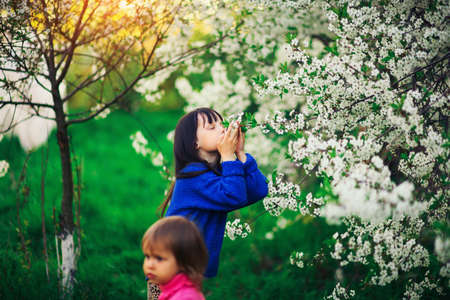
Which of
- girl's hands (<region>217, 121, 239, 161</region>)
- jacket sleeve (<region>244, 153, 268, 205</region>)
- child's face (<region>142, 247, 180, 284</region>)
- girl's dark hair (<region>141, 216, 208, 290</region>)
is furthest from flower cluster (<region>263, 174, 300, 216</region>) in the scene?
child's face (<region>142, 247, 180, 284</region>)

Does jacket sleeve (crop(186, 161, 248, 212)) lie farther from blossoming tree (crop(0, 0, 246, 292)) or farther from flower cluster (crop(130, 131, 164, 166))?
flower cluster (crop(130, 131, 164, 166))

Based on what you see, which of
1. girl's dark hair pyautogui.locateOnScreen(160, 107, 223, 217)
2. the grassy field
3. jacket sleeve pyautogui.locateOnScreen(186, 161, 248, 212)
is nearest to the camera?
jacket sleeve pyautogui.locateOnScreen(186, 161, 248, 212)

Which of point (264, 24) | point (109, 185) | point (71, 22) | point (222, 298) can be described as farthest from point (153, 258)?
point (109, 185)

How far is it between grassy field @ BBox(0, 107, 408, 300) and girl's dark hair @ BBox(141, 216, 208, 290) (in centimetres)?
90

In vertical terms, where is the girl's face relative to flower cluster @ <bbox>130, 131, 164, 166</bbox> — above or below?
below

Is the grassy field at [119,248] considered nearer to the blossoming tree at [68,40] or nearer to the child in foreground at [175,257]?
the blossoming tree at [68,40]

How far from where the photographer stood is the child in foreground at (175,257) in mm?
2113

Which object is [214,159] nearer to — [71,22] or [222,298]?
[71,22]

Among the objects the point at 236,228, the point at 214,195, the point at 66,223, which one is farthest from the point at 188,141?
the point at 66,223

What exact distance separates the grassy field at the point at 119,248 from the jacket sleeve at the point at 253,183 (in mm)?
361

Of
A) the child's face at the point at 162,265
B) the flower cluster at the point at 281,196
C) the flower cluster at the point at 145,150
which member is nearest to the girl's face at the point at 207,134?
the flower cluster at the point at 281,196

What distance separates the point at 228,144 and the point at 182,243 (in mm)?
724

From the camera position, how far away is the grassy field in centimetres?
372

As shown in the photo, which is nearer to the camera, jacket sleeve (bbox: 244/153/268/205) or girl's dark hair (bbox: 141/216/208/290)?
girl's dark hair (bbox: 141/216/208/290)
